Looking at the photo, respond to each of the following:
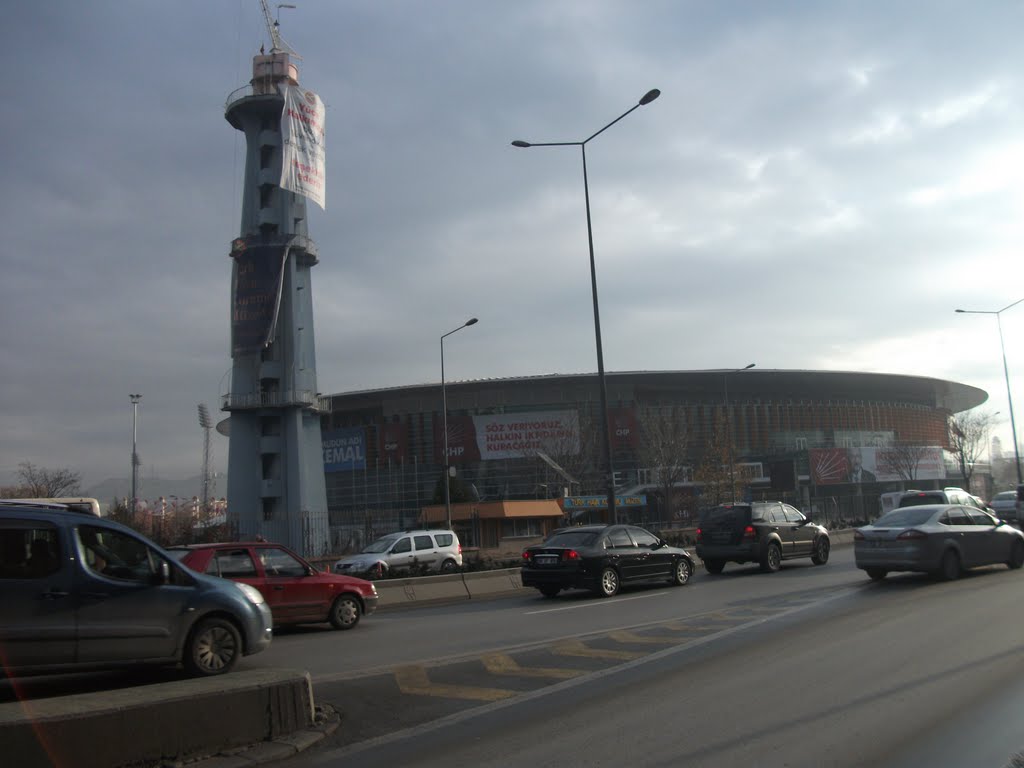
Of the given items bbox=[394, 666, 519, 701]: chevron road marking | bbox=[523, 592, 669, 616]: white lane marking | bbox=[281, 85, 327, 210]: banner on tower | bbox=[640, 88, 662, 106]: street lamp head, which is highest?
bbox=[281, 85, 327, 210]: banner on tower

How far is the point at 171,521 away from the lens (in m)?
33.3

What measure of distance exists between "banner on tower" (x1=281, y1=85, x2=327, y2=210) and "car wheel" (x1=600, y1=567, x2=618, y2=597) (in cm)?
3908

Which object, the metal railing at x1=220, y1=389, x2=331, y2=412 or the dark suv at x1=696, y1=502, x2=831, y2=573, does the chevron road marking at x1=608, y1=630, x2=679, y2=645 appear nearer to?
the dark suv at x1=696, y1=502, x2=831, y2=573

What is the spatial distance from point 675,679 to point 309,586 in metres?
7.35

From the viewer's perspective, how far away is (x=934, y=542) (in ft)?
56.0

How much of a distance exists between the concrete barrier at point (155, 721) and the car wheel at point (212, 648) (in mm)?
1805

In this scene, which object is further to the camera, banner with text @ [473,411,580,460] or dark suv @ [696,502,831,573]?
banner with text @ [473,411,580,460]

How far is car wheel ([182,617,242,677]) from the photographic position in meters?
8.92

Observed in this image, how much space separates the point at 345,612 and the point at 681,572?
8447 millimetres

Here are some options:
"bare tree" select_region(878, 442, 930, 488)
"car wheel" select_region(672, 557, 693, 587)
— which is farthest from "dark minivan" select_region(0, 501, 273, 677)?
"bare tree" select_region(878, 442, 930, 488)

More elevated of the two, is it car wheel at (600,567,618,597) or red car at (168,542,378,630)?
red car at (168,542,378,630)

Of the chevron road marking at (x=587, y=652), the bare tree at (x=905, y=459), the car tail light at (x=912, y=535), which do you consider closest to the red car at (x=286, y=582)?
the chevron road marking at (x=587, y=652)

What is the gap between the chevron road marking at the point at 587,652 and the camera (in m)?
10.5

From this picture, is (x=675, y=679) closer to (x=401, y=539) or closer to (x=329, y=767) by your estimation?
(x=329, y=767)
